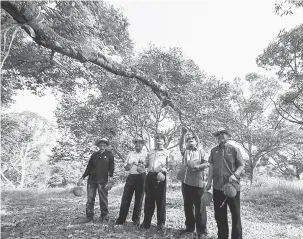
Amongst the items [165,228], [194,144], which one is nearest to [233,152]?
[194,144]

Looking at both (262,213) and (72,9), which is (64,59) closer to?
(72,9)

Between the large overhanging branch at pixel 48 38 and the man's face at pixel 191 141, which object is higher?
the large overhanging branch at pixel 48 38

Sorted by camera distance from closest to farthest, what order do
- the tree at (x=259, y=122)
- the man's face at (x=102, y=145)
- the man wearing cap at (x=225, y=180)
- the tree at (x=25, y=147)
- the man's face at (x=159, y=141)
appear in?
1. the man wearing cap at (x=225, y=180)
2. the man's face at (x=159, y=141)
3. the man's face at (x=102, y=145)
4. the tree at (x=259, y=122)
5. the tree at (x=25, y=147)

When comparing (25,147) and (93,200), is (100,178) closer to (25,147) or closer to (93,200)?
(93,200)

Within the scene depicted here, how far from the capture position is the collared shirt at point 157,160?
4.99 meters

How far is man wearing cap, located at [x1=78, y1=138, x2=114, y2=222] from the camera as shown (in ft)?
18.3

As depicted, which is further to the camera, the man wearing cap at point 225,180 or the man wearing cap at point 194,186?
the man wearing cap at point 194,186

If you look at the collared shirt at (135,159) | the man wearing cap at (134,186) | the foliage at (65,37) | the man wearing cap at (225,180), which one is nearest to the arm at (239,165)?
the man wearing cap at (225,180)

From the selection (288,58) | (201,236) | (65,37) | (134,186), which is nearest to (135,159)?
→ (134,186)

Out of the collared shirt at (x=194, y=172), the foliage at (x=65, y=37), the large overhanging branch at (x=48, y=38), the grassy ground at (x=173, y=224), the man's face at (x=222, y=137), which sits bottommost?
the grassy ground at (x=173, y=224)

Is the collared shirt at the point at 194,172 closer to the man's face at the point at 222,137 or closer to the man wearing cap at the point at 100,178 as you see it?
the man's face at the point at 222,137

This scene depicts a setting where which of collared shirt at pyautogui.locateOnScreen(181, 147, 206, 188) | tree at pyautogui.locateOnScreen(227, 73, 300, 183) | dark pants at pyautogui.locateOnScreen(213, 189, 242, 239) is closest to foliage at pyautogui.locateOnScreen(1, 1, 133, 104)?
collared shirt at pyautogui.locateOnScreen(181, 147, 206, 188)

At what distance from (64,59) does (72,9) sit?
301cm

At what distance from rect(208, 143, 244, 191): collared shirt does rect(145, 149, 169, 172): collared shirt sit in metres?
1.13
